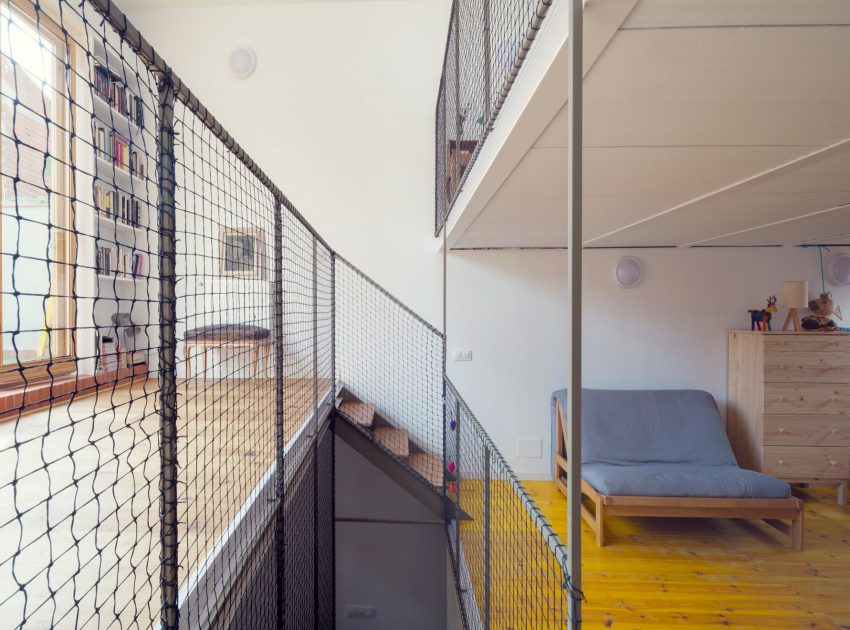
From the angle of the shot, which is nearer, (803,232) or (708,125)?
(708,125)

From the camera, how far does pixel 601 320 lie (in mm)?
4242

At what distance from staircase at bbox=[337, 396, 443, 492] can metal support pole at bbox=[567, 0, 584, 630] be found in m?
2.56

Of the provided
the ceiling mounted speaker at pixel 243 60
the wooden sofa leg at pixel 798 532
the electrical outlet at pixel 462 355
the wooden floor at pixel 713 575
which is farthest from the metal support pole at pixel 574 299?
the ceiling mounted speaker at pixel 243 60

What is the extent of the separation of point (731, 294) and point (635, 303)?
0.86 metres

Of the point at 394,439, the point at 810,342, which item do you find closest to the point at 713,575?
the point at 810,342

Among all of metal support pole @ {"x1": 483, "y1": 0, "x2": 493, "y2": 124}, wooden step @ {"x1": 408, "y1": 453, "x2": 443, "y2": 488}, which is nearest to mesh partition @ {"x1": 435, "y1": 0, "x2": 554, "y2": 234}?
metal support pole @ {"x1": 483, "y1": 0, "x2": 493, "y2": 124}

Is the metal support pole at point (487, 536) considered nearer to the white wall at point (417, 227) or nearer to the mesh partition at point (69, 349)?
the mesh partition at point (69, 349)

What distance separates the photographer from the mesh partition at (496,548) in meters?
1.33

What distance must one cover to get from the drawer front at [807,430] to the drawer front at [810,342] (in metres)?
0.54

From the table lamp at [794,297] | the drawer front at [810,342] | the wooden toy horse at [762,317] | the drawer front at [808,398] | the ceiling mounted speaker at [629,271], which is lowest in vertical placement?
the drawer front at [808,398]

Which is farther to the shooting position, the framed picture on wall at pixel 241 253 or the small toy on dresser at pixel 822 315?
the small toy on dresser at pixel 822 315

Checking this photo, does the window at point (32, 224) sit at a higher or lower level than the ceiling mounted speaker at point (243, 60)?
lower

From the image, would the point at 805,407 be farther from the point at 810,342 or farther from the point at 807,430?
the point at 810,342

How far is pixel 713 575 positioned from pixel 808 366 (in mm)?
2000
